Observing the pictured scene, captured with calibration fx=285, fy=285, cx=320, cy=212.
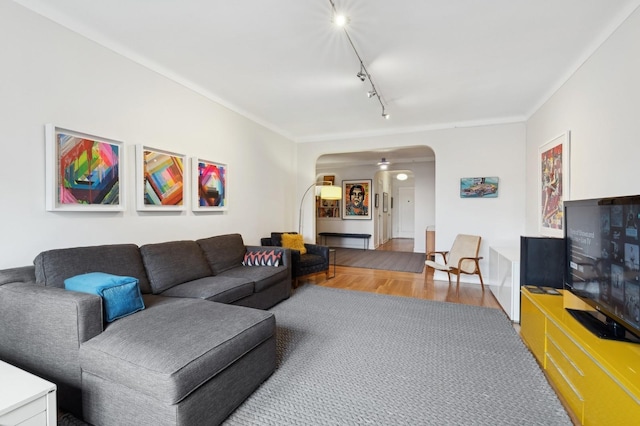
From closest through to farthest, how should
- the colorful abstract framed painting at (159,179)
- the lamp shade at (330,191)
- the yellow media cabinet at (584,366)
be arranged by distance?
the yellow media cabinet at (584,366), the colorful abstract framed painting at (159,179), the lamp shade at (330,191)

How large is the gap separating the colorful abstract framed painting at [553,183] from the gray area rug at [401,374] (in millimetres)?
1259

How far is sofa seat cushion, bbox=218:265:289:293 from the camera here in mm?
3105

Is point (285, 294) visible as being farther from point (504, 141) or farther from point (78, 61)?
point (504, 141)

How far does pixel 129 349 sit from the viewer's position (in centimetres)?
146

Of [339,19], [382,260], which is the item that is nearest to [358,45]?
[339,19]

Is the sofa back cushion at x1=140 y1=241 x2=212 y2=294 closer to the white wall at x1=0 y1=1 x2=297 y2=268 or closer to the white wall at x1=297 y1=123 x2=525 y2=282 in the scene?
the white wall at x1=0 y1=1 x2=297 y2=268

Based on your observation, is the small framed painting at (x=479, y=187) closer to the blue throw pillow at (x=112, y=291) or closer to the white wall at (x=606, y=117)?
the white wall at (x=606, y=117)

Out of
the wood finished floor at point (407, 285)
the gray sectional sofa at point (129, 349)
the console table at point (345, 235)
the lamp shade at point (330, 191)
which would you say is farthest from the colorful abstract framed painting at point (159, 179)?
the console table at point (345, 235)

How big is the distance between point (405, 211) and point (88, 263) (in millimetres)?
11047

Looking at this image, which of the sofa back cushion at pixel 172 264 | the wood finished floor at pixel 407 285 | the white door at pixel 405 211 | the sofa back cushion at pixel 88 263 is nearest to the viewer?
the sofa back cushion at pixel 88 263

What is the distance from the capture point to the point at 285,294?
3689 millimetres

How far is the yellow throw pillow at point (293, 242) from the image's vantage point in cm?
464

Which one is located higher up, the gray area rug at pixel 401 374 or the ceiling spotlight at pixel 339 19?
the ceiling spotlight at pixel 339 19

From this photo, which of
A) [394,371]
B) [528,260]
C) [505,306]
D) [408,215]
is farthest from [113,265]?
[408,215]
